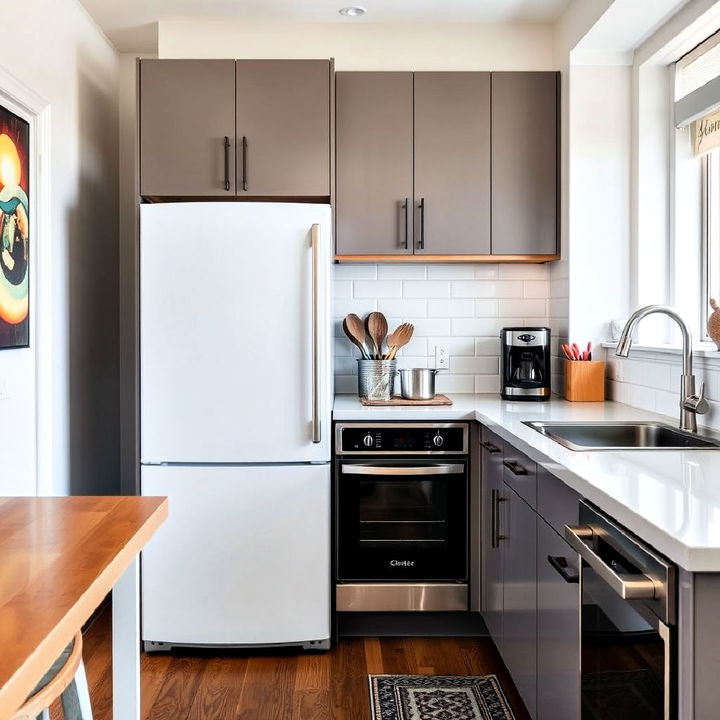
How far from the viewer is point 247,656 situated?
2.78 metres

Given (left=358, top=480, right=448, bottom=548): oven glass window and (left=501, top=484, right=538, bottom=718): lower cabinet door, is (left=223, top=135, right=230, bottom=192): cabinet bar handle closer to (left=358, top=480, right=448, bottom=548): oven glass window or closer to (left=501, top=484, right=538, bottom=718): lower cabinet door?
(left=358, top=480, right=448, bottom=548): oven glass window

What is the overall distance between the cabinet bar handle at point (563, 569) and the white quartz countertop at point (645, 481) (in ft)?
0.70

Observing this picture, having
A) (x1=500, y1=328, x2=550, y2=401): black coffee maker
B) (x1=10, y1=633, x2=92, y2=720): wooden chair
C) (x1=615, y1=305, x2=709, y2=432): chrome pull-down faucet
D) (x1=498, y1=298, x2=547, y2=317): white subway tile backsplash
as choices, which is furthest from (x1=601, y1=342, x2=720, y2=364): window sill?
(x1=10, y1=633, x2=92, y2=720): wooden chair

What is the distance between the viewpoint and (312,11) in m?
3.10

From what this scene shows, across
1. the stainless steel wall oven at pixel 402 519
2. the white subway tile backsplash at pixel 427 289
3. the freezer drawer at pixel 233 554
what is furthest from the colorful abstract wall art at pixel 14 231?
the white subway tile backsplash at pixel 427 289

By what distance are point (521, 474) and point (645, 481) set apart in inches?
27.0

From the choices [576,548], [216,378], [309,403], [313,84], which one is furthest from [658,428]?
[313,84]

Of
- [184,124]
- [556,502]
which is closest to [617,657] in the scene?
[556,502]

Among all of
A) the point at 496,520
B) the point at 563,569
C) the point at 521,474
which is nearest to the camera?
the point at 563,569

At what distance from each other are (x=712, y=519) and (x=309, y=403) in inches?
66.6

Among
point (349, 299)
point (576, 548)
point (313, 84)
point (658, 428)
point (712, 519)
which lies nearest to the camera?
point (712, 519)

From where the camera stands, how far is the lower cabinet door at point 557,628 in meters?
1.68

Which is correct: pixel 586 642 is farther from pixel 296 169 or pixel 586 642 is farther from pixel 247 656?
pixel 296 169

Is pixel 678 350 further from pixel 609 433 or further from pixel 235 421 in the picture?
pixel 235 421
